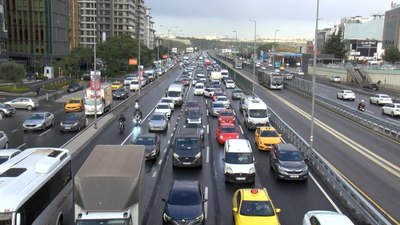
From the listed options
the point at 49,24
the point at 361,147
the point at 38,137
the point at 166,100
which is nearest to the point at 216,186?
the point at 361,147

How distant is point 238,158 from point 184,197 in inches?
254

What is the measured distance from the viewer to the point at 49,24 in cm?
10169

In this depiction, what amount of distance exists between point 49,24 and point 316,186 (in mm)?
94006

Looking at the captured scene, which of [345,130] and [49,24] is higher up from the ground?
[49,24]

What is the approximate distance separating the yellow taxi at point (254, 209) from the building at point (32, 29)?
3766 inches

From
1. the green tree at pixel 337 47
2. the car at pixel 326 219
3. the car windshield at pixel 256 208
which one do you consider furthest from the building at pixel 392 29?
the car at pixel 326 219

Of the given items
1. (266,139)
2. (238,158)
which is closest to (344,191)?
(238,158)

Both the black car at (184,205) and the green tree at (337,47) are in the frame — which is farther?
the green tree at (337,47)

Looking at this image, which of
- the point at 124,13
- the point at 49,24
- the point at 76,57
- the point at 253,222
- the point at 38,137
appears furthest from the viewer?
the point at 124,13

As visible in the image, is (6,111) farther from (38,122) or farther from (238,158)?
(238,158)

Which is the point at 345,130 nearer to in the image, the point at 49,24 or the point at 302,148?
the point at 302,148

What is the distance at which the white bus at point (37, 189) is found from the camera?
10.7m

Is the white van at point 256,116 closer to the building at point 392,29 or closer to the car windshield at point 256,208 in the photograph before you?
the car windshield at point 256,208

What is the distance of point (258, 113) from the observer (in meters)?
35.3
